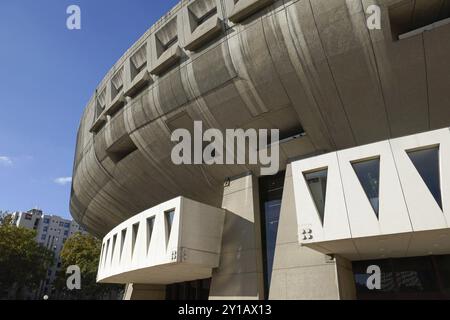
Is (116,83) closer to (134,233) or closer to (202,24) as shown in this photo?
(202,24)

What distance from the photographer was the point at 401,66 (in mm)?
11188

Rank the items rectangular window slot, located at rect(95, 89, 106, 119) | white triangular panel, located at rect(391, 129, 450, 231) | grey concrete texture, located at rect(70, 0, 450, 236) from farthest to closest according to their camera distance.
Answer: rectangular window slot, located at rect(95, 89, 106, 119), grey concrete texture, located at rect(70, 0, 450, 236), white triangular panel, located at rect(391, 129, 450, 231)

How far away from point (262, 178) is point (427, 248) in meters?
8.03

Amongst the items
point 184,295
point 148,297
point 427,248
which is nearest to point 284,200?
point 427,248

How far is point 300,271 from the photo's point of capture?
12664 millimetres

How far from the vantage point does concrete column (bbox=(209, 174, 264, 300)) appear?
1391cm

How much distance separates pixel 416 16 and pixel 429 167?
5.67 m

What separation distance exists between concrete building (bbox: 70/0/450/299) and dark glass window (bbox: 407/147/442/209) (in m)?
0.04

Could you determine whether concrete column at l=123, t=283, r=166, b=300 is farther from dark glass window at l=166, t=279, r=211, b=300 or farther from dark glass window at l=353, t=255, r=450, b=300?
dark glass window at l=353, t=255, r=450, b=300

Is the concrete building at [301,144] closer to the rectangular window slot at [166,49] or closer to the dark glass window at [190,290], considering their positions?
the rectangular window slot at [166,49]

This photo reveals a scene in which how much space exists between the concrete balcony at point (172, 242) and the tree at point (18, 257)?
34.5m
